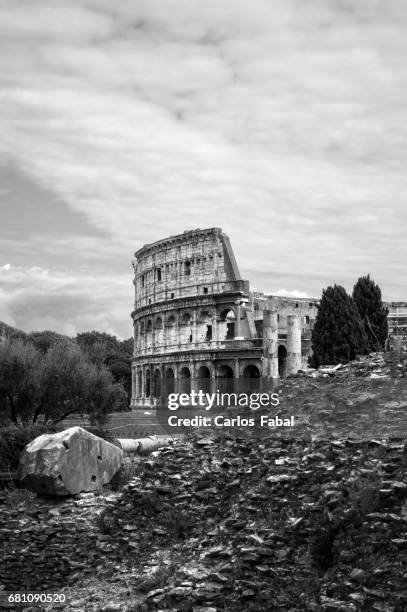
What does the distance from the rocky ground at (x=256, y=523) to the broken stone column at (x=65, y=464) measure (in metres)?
0.45

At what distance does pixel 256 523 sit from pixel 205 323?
132 ft

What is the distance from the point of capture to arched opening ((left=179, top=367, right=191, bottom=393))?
1970 inches

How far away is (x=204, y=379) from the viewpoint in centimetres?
5034

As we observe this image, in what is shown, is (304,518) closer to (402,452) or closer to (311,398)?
(402,452)

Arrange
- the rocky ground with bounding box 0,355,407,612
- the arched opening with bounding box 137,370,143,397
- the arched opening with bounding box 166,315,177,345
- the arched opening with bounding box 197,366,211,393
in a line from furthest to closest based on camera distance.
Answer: the arched opening with bounding box 137,370,143,397 < the arched opening with bounding box 166,315,177,345 < the arched opening with bounding box 197,366,211,393 < the rocky ground with bounding box 0,355,407,612

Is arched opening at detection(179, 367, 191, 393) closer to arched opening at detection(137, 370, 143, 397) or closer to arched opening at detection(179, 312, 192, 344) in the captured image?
arched opening at detection(179, 312, 192, 344)

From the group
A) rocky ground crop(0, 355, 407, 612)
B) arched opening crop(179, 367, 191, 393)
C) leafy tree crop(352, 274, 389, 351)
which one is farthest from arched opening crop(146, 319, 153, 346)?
rocky ground crop(0, 355, 407, 612)

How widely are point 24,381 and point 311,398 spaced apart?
1181cm

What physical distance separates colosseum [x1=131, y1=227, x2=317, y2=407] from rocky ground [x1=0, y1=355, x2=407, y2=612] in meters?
30.2

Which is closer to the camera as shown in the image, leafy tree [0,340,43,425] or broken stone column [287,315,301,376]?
leafy tree [0,340,43,425]

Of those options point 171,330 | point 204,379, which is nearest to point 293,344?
point 204,379

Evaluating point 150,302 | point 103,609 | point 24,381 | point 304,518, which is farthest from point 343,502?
point 150,302

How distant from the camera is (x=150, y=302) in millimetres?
56438

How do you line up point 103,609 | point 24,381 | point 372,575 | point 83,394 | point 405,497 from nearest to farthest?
point 372,575, point 405,497, point 103,609, point 24,381, point 83,394
